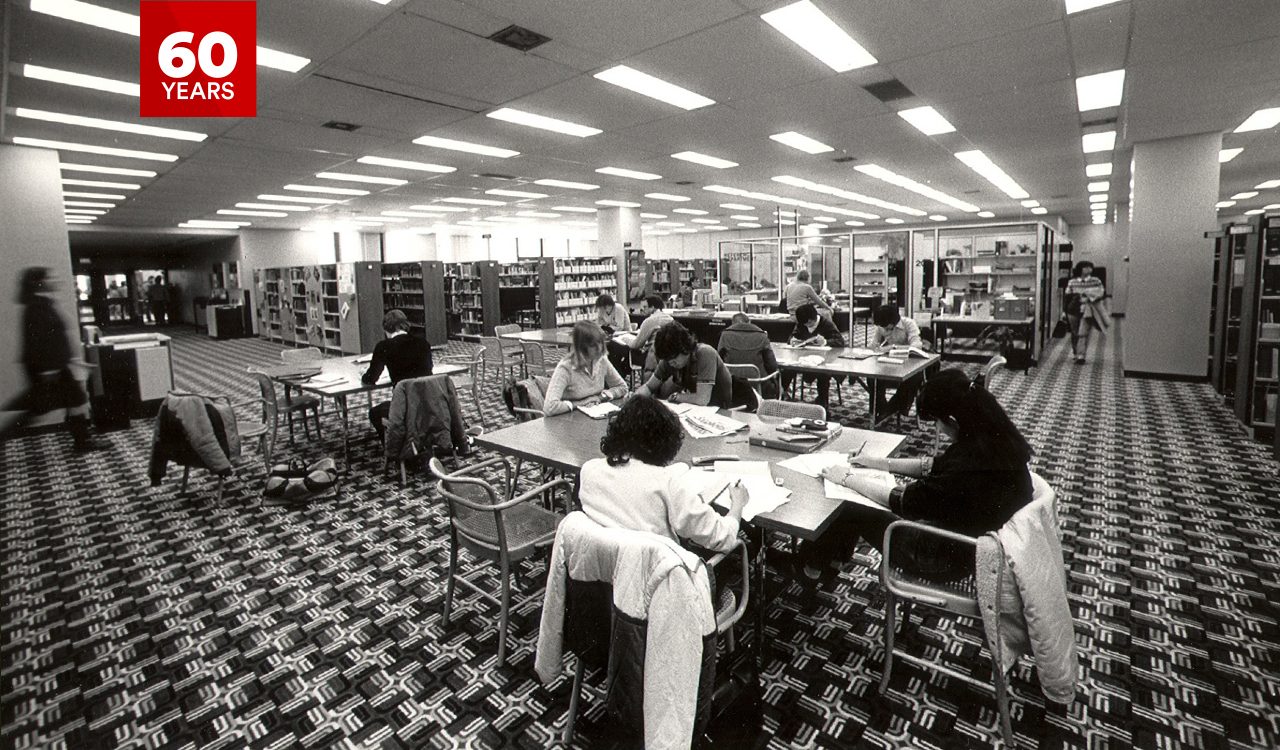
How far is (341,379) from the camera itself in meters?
5.25

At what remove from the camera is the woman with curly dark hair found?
73.0 inches

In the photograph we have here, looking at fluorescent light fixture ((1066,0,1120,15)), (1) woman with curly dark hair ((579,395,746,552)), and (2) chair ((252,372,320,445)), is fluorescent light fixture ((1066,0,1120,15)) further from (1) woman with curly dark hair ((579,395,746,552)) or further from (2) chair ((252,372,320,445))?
(2) chair ((252,372,320,445))

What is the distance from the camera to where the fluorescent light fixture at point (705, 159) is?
8.73 metres

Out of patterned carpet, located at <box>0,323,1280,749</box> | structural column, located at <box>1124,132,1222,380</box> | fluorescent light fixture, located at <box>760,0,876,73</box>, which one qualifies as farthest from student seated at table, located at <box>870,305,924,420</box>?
structural column, located at <box>1124,132,1222,380</box>

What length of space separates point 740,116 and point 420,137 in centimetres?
362

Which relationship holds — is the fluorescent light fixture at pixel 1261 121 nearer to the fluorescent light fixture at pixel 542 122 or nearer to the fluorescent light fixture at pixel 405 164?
the fluorescent light fixture at pixel 542 122

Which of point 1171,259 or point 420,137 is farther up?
point 420,137

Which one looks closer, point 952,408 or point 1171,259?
point 952,408

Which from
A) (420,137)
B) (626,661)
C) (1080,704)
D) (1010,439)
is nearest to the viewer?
(626,661)

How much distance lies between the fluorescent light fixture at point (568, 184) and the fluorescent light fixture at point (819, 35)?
6459mm

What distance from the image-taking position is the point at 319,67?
15.8ft

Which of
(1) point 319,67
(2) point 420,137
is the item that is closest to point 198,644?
(1) point 319,67

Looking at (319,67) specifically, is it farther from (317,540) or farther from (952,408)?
(952,408)

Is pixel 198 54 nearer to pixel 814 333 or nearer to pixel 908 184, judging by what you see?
pixel 814 333
